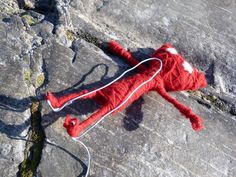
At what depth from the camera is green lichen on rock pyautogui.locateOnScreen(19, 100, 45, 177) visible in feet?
8.44

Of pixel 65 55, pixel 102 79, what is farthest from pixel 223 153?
pixel 65 55

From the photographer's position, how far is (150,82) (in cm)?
292

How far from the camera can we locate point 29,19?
3.21 metres

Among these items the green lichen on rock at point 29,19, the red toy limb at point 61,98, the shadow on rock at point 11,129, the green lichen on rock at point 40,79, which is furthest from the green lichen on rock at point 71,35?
the shadow on rock at point 11,129

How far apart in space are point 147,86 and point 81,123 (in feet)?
1.84

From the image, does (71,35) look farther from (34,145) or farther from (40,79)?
(34,145)

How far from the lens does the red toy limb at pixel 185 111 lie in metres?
2.78

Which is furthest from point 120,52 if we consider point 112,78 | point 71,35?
point 71,35

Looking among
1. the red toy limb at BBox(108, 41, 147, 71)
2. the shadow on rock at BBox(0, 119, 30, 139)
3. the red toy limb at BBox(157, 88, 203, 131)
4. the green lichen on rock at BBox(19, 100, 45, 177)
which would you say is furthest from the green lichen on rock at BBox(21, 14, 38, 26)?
the red toy limb at BBox(157, 88, 203, 131)

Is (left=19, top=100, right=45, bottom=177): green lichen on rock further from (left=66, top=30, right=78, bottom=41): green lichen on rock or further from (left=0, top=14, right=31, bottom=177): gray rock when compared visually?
(left=66, top=30, right=78, bottom=41): green lichen on rock

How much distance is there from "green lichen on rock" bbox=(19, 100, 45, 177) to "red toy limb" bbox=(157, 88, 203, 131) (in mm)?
804

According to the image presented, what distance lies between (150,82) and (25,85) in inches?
31.3

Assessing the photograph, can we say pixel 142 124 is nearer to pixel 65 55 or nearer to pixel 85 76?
Answer: pixel 85 76

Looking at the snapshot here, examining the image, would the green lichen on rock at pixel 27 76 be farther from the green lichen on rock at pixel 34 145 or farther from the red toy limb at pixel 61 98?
the red toy limb at pixel 61 98
